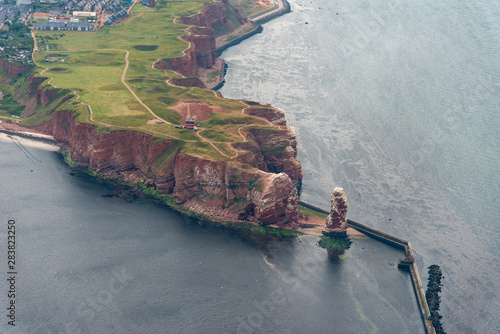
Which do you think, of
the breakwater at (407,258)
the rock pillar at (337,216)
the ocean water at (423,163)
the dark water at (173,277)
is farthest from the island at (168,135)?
the ocean water at (423,163)

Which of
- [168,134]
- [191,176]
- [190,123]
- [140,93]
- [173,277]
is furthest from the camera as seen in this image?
[140,93]

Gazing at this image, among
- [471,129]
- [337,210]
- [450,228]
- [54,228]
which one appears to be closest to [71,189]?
[54,228]

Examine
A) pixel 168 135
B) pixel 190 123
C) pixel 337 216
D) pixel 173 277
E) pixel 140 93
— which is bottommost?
pixel 173 277

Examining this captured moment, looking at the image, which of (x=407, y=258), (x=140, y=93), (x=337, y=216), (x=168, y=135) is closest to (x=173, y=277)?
(x=337, y=216)

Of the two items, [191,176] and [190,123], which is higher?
[190,123]

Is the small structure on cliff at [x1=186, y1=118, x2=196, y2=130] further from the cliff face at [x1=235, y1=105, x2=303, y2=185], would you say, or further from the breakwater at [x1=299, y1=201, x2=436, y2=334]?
the breakwater at [x1=299, y1=201, x2=436, y2=334]

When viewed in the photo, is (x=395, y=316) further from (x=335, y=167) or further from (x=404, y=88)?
(x=404, y=88)

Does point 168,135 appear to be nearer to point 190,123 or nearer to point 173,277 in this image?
point 190,123
